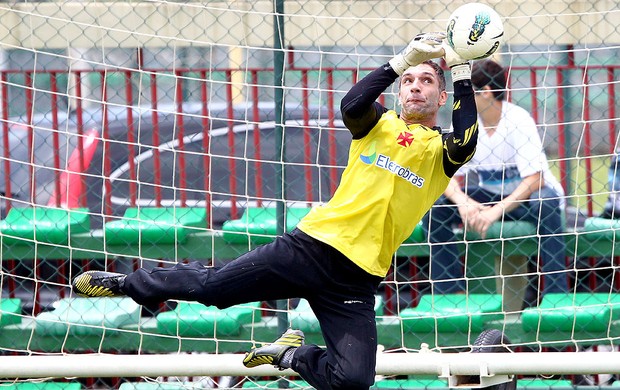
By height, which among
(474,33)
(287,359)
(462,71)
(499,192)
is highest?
(474,33)

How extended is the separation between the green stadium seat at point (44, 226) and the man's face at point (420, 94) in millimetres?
2514

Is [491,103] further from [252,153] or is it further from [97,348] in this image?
[97,348]

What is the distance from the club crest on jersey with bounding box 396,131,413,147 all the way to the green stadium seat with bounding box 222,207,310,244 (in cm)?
187

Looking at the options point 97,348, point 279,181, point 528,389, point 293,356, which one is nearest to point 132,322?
point 97,348

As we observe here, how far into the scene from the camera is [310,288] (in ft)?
16.4

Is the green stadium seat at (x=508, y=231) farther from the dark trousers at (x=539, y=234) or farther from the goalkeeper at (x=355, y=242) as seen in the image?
the goalkeeper at (x=355, y=242)

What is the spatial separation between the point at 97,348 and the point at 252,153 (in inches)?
63.3

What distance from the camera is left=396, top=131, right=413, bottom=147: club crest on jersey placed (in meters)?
4.93

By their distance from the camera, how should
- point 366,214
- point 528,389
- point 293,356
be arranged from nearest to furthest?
1. point 366,214
2. point 293,356
3. point 528,389

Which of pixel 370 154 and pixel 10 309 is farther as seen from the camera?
pixel 10 309

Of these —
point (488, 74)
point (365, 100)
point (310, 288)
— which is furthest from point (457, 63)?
point (488, 74)

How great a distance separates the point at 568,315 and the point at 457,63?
2382 mm

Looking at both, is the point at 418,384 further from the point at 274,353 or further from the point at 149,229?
the point at 149,229

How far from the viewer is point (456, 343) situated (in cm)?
664
